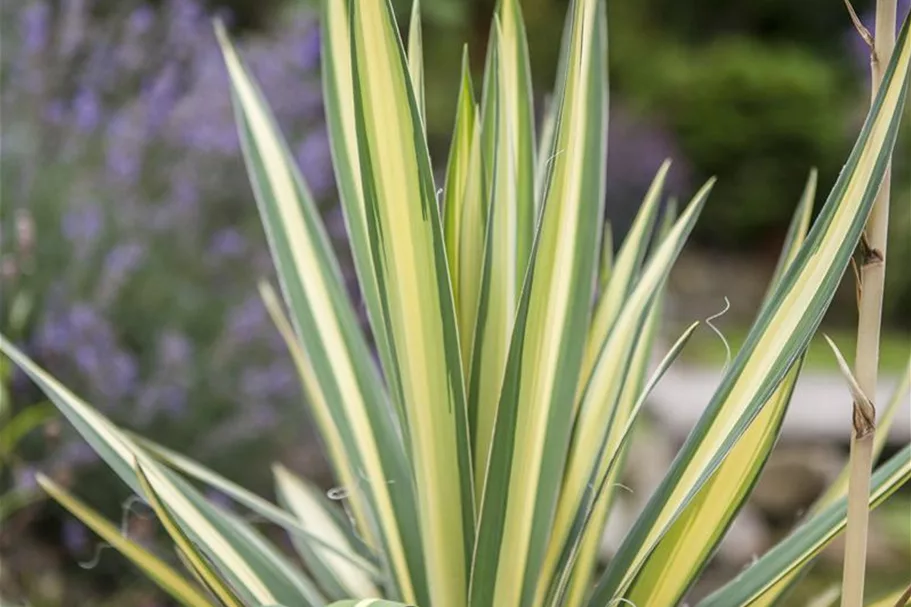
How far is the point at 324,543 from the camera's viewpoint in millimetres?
947

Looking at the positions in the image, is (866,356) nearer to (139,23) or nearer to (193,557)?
(193,557)

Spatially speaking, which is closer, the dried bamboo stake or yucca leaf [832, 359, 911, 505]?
the dried bamboo stake

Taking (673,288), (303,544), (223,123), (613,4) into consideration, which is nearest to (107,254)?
(223,123)

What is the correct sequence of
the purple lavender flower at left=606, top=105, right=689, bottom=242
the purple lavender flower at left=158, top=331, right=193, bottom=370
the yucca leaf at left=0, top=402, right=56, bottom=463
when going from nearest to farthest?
the yucca leaf at left=0, top=402, right=56, bottom=463 → the purple lavender flower at left=158, top=331, right=193, bottom=370 → the purple lavender flower at left=606, top=105, right=689, bottom=242

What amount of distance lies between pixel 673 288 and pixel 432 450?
5.95 meters

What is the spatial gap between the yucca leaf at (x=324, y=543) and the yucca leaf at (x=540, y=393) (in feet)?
0.62

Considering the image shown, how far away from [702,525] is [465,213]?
35cm

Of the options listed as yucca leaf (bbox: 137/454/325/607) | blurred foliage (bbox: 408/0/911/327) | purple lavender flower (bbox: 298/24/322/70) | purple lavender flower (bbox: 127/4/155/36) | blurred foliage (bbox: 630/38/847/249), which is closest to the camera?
yucca leaf (bbox: 137/454/325/607)

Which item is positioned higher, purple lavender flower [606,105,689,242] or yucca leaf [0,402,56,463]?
yucca leaf [0,402,56,463]

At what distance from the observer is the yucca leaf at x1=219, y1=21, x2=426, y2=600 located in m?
0.97

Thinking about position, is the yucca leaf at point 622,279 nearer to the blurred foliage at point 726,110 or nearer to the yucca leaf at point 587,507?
the yucca leaf at point 587,507

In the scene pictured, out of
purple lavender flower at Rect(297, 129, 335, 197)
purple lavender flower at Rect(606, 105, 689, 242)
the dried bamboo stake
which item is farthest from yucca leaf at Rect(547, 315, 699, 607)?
purple lavender flower at Rect(606, 105, 689, 242)

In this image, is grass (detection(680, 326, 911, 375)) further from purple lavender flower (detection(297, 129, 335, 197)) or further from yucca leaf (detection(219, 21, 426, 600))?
yucca leaf (detection(219, 21, 426, 600))

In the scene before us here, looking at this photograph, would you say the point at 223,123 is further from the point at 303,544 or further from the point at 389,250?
the point at 389,250
